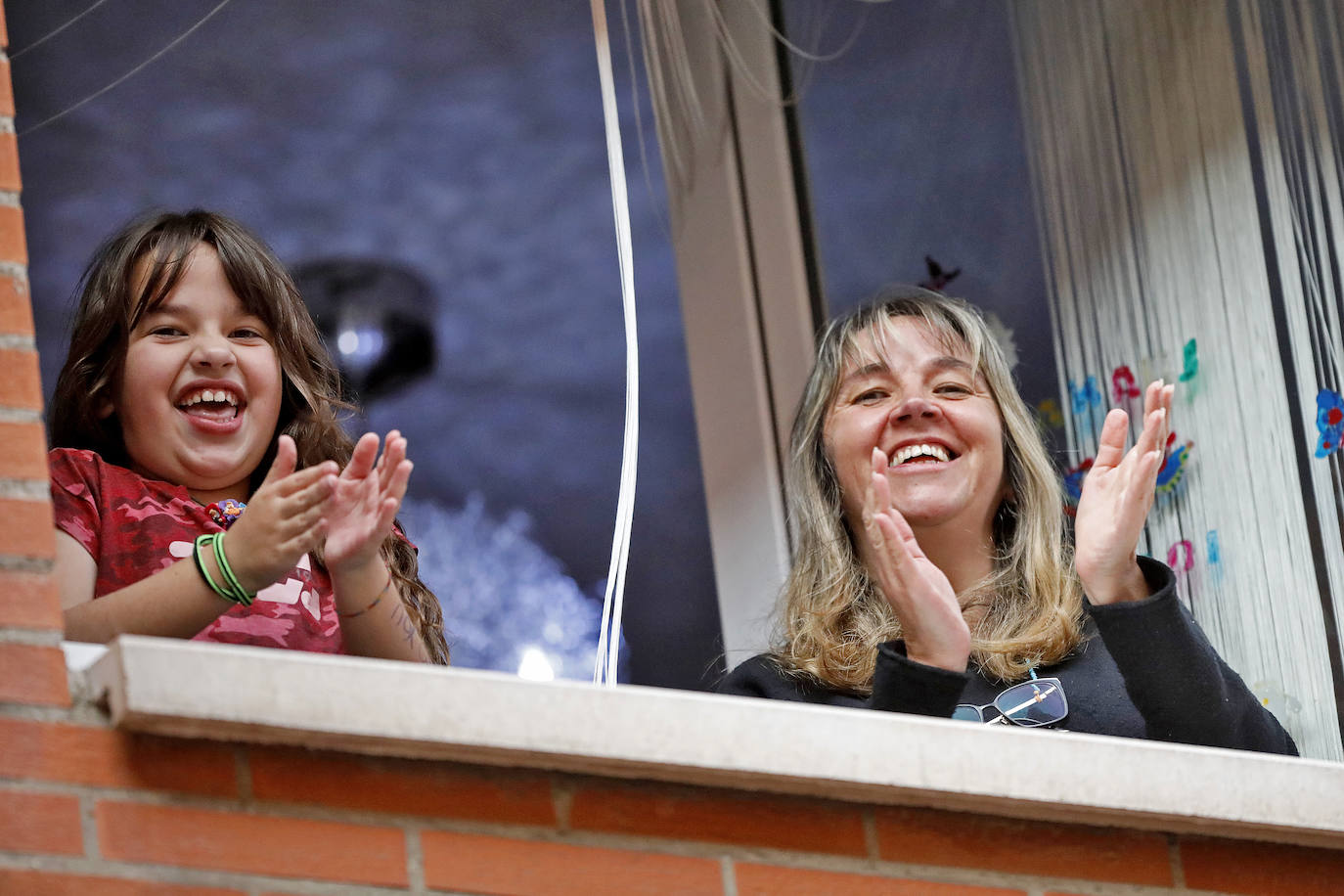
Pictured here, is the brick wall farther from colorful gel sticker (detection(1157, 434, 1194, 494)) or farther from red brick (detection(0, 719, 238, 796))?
colorful gel sticker (detection(1157, 434, 1194, 494))

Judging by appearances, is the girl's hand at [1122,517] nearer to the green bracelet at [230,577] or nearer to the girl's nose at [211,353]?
the green bracelet at [230,577]

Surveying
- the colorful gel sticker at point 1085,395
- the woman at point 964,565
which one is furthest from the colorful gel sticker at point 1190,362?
the woman at point 964,565

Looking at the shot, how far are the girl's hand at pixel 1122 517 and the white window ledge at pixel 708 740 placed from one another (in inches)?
13.0

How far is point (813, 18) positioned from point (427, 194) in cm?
146

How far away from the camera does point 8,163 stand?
1290 mm

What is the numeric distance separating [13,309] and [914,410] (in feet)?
3.96

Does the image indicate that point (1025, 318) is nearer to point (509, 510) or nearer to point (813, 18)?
point (813, 18)

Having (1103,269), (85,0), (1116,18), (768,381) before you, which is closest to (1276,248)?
(1103,269)

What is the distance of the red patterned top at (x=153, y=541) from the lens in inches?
66.2

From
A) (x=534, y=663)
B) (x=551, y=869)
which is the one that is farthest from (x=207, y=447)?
(x=534, y=663)

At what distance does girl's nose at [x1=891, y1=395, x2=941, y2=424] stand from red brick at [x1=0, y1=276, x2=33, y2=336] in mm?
1184

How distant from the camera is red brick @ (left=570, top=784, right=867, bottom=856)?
1.27m

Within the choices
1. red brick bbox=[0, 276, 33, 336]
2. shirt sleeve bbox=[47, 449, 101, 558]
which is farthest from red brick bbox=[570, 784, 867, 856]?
shirt sleeve bbox=[47, 449, 101, 558]

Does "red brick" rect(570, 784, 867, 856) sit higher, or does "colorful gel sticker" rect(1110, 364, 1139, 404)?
"colorful gel sticker" rect(1110, 364, 1139, 404)
